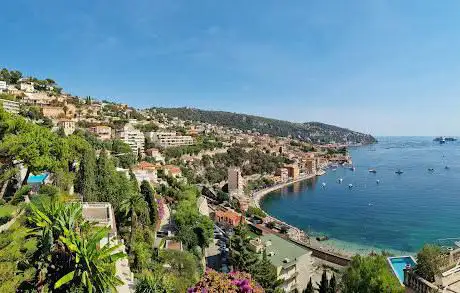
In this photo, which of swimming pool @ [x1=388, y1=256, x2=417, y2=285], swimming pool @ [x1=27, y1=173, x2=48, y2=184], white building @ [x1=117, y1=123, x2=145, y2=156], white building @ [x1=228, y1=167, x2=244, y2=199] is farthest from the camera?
white building @ [x1=228, y1=167, x2=244, y2=199]

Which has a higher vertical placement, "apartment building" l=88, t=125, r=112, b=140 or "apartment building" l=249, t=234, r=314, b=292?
"apartment building" l=88, t=125, r=112, b=140

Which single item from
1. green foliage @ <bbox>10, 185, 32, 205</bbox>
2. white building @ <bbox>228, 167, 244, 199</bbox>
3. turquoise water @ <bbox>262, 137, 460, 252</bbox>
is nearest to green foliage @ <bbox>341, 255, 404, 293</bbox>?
green foliage @ <bbox>10, 185, 32, 205</bbox>

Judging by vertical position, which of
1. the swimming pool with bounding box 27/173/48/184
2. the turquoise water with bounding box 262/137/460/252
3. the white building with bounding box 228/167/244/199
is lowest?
the turquoise water with bounding box 262/137/460/252

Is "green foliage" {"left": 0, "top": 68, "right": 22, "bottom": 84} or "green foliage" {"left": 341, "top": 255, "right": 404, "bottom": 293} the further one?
"green foliage" {"left": 0, "top": 68, "right": 22, "bottom": 84}

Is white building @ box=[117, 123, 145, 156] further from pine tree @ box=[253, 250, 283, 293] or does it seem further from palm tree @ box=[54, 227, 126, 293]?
palm tree @ box=[54, 227, 126, 293]

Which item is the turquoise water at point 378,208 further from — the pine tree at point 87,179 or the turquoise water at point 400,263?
the pine tree at point 87,179

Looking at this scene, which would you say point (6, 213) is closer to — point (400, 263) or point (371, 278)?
point (371, 278)

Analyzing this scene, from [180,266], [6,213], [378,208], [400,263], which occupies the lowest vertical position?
[378,208]

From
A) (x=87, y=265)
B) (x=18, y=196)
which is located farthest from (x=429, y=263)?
(x=18, y=196)
